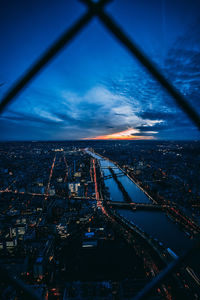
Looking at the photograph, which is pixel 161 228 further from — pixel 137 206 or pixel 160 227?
pixel 137 206

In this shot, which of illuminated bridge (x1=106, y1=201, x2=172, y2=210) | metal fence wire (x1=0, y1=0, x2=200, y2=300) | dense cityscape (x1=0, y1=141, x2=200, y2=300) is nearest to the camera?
metal fence wire (x1=0, y1=0, x2=200, y2=300)

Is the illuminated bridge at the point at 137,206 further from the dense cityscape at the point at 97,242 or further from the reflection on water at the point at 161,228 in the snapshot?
the reflection on water at the point at 161,228

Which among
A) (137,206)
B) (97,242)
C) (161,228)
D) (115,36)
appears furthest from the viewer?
(137,206)

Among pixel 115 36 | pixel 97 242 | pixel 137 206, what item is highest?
pixel 115 36

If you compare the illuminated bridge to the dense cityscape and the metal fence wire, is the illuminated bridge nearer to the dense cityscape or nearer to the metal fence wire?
the dense cityscape

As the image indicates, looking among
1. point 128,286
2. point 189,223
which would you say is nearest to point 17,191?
point 128,286

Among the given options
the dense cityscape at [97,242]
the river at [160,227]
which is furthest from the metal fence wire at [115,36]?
the river at [160,227]

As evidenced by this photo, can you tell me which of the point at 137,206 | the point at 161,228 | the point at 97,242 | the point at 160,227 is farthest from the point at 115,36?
the point at 137,206

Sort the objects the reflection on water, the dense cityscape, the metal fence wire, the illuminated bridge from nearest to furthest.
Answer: the metal fence wire, the dense cityscape, the reflection on water, the illuminated bridge

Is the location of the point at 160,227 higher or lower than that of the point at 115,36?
lower

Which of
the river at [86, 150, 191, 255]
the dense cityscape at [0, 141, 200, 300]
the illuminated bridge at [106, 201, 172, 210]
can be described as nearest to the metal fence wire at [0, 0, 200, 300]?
the dense cityscape at [0, 141, 200, 300]

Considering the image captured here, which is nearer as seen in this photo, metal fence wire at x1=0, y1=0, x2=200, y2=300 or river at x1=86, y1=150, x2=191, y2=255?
metal fence wire at x1=0, y1=0, x2=200, y2=300
